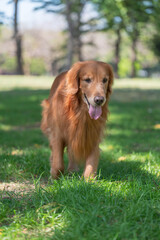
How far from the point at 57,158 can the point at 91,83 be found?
996 millimetres

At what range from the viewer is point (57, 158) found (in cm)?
359

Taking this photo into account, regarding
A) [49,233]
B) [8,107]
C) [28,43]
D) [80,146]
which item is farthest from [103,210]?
[28,43]

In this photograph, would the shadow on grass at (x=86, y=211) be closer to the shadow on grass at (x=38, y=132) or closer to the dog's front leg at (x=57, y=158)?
the dog's front leg at (x=57, y=158)

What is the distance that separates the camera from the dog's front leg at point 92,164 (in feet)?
11.3

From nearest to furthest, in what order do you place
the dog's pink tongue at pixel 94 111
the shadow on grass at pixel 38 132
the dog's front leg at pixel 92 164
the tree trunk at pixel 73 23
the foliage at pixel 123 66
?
the dog's pink tongue at pixel 94 111 → the dog's front leg at pixel 92 164 → the shadow on grass at pixel 38 132 → the tree trunk at pixel 73 23 → the foliage at pixel 123 66

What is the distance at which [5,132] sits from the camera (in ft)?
23.8

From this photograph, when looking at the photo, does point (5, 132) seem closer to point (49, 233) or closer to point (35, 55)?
point (49, 233)

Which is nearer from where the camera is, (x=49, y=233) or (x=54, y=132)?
(x=49, y=233)

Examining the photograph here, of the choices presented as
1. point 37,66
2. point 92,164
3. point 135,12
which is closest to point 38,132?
point 92,164

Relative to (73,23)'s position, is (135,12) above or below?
above

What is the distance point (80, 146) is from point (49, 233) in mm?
1412

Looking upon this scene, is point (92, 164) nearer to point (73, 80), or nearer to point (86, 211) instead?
point (73, 80)

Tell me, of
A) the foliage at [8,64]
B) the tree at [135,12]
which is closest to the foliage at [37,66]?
the foliage at [8,64]

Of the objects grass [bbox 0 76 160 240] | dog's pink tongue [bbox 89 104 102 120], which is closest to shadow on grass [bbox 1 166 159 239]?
grass [bbox 0 76 160 240]
